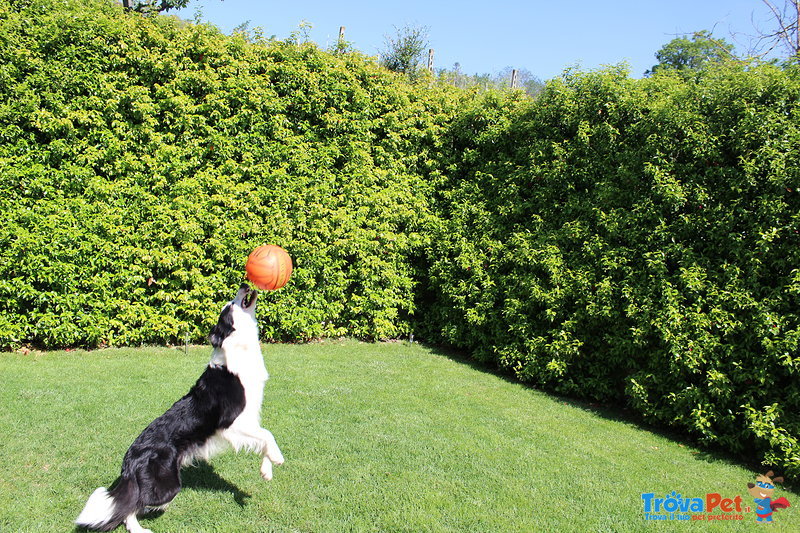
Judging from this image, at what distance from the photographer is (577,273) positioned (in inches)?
301

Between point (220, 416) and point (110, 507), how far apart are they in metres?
0.87

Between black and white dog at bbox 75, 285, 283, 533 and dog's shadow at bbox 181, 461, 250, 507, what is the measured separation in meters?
0.51

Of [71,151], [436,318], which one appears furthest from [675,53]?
[71,151]

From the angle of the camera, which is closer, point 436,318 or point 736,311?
point 736,311

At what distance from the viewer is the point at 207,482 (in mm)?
4625

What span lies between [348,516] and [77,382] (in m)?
4.41

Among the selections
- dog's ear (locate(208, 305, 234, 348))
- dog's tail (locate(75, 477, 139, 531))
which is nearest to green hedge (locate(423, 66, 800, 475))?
dog's ear (locate(208, 305, 234, 348))

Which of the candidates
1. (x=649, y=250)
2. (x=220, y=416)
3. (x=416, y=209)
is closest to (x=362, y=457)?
(x=220, y=416)

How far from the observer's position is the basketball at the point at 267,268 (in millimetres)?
4418

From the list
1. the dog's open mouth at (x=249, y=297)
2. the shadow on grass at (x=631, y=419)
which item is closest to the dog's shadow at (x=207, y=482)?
the dog's open mouth at (x=249, y=297)

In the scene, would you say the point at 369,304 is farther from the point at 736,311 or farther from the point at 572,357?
the point at 736,311

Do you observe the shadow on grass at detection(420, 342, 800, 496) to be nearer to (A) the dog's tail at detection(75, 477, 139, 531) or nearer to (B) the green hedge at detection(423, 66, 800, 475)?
(B) the green hedge at detection(423, 66, 800, 475)

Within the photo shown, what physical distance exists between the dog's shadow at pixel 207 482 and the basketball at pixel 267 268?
1.67 m

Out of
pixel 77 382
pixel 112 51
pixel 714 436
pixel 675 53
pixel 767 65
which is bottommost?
pixel 77 382
